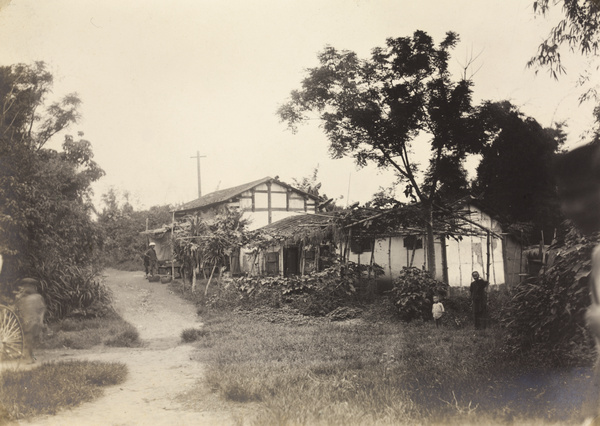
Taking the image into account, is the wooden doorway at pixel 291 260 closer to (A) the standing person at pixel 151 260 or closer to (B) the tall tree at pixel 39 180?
(A) the standing person at pixel 151 260

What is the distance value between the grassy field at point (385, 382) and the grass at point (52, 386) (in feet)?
3.91

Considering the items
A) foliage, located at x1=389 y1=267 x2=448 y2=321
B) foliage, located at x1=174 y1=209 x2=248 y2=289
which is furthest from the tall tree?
foliage, located at x1=389 y1=267 x2=448 y2=321

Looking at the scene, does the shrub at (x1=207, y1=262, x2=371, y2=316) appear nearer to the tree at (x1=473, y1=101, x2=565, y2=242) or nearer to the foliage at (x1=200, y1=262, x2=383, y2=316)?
the foliage at (x1=200, y1=262, x2=383, y2=316)

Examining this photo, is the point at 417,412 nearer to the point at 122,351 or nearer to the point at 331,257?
the point at 122,351

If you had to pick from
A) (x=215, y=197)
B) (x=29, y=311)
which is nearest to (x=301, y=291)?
(x=215, y=197)

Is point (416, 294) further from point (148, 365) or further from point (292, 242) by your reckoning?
point (148, 365)

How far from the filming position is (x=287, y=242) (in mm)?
11117

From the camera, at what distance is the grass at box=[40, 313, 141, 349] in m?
5.55

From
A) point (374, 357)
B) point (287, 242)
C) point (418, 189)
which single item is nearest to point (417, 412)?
point (374, 357)

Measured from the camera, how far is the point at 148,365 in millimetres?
5449

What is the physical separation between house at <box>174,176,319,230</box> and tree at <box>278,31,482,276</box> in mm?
3084

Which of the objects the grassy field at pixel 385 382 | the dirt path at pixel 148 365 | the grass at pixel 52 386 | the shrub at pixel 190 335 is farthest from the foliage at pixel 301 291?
the grass at pixel 52 386

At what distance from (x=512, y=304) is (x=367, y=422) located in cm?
274

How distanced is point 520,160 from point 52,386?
7168 millimetres
